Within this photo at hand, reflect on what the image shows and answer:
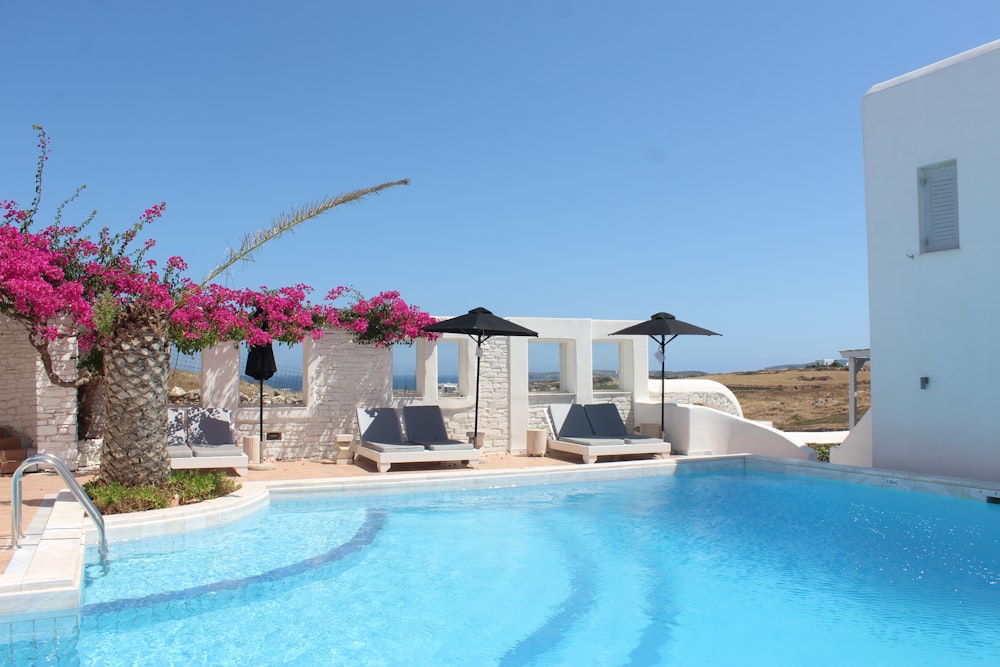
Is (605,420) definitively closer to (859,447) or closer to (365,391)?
(365,391)

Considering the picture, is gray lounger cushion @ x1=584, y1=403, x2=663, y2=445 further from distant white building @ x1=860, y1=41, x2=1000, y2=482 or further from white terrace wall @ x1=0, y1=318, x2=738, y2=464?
distant white building @ x1=860, y1=41, x2=1000, y2=482

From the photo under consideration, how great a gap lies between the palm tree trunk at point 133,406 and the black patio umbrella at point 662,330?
900 centimetres

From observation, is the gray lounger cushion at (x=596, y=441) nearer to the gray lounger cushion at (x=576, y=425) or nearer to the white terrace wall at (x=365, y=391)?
the gray lounger cushion at (x=576, y=425)

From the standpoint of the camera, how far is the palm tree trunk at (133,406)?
8297 millimetres

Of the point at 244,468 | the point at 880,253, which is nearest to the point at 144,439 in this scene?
the point at 244,468

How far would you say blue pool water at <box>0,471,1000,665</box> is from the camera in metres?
5.45

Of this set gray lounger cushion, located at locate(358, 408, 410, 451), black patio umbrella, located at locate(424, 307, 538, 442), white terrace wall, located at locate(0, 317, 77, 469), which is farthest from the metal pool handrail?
black patio umbrella, located at locate(424, 307, 538, 442)

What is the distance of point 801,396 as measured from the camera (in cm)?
3603

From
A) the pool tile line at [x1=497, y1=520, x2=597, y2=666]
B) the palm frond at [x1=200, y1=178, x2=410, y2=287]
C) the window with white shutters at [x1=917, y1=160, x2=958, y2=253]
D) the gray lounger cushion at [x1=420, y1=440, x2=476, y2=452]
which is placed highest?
the window with white shutters at [x1=917, y1=160, x2=958, y2=253]

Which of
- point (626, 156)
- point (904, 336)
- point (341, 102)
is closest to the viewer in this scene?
point (904, 336)

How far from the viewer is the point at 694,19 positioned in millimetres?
14820

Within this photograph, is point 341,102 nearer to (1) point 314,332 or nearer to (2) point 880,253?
(1) point 314,332

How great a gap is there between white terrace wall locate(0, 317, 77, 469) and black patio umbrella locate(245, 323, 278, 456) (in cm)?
265

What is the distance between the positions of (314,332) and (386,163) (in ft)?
37.9
